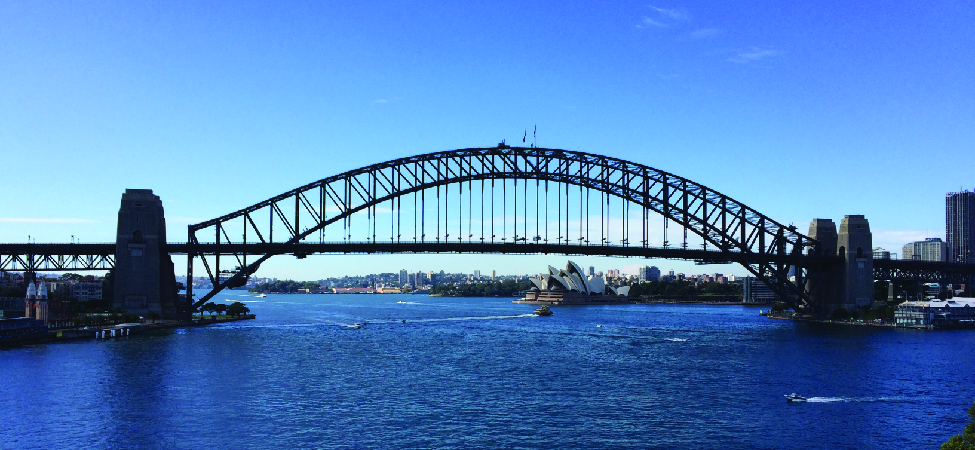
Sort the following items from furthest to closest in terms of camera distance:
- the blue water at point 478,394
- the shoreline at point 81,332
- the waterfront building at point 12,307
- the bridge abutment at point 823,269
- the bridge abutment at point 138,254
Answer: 1. the bridge abutment at point 823,269
2. the bridge abutment at point 138,254
3. the waterfront building at point 12,307
4. the shoreline at point 81,332
5. the blue water at point 478,394

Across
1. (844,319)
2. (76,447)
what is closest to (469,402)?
(76,447)

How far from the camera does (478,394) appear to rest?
157 feet

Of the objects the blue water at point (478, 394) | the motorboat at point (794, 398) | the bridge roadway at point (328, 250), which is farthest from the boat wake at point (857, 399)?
the bridge roadway at point (328, 250)

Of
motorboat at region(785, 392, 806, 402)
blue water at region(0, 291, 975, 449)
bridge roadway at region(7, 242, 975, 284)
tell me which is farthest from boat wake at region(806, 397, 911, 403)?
bridge roadway at region(7, 242, 975, 284)

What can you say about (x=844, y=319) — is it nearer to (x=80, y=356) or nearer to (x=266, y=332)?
(x=266, y=332)

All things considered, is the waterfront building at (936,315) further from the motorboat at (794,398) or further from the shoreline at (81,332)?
the shoreline at (81,332)

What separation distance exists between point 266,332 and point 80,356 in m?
28.7

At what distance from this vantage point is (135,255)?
3622 inches

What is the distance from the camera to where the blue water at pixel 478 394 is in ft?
122

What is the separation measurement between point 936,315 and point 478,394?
78.8 meters

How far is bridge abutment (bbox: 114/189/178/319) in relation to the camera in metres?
91.9

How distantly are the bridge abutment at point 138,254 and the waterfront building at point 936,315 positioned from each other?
285ft

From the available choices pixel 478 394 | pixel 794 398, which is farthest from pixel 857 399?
pixel 478 394

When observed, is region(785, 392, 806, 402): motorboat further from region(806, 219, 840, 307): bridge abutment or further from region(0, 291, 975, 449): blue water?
region(806, 219, 840, 307): bridge abutment
